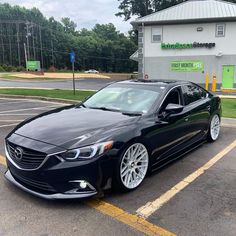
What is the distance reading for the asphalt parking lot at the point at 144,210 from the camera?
3102mm

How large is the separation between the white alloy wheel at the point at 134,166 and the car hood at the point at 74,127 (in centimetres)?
37

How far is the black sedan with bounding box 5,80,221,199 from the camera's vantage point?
3.43 metres

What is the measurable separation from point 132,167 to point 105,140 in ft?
2.10

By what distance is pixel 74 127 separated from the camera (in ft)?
12.9

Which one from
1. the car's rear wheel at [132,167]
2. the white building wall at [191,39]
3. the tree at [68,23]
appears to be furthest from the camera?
the tree at [68,23]

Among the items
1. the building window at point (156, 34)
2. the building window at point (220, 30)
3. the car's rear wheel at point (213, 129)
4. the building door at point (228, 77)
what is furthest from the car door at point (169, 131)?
the building window at point (156, 34)

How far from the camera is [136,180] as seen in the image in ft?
13.4

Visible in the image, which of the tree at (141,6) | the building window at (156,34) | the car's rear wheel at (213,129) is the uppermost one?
the tree at (141,6)

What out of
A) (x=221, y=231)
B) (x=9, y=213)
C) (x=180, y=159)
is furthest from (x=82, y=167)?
(x=180, y=159)

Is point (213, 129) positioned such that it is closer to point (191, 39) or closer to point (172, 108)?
point (172, 108)

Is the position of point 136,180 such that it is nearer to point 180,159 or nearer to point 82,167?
point 82,167

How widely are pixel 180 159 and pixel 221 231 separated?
7.58ft

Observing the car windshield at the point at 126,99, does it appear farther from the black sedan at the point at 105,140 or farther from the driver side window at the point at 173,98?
the driver side window at the point at 173,98

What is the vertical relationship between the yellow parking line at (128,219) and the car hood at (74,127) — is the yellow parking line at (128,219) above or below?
below
